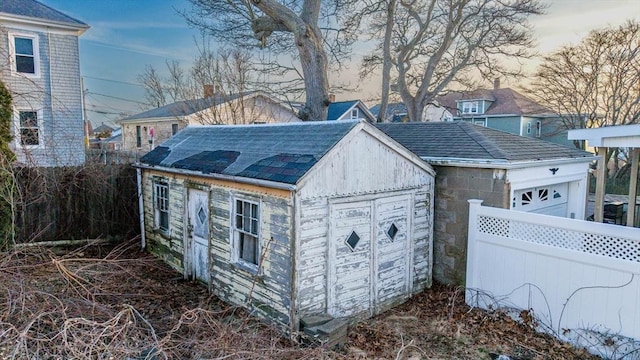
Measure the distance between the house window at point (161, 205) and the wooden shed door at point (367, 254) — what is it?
179 inches

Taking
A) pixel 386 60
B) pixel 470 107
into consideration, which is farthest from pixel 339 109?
pixel 470 107

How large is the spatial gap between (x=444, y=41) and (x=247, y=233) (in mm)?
16226

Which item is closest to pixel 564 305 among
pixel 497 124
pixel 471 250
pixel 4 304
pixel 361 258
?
pixel 471 250

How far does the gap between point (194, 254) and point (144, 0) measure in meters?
13.3

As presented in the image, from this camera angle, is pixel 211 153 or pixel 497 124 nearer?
pixel 211 153

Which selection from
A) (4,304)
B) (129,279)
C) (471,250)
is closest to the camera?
(4,304)

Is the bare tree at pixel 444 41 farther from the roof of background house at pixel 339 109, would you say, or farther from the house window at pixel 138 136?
the house window at pixel 138 136

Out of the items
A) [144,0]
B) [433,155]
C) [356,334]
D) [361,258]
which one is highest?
[144,0]

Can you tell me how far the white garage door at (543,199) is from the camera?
759 cm

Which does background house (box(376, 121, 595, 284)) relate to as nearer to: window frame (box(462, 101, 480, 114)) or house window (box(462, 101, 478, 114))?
window frame (box(462, 101, 480, 114))

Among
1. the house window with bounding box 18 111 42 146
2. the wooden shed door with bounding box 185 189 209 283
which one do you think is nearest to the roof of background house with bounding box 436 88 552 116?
the house window with bounding box 18 111 42 146

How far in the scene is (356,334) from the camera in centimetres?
579

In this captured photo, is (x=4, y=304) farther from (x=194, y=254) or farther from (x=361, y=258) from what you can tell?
(x=361, y=258)

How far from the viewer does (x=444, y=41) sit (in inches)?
738
